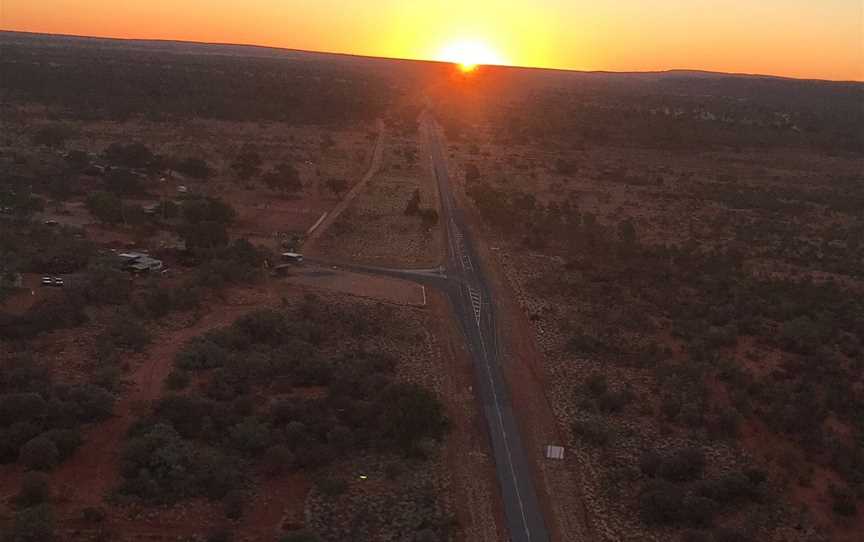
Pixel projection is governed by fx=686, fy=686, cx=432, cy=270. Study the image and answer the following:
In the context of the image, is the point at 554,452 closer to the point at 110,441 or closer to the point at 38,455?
the point at 110,441

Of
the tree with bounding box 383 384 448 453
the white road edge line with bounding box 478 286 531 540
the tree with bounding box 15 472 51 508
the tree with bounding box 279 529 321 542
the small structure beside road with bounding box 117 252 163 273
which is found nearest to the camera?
the tree with bounding box 279 529 321 542

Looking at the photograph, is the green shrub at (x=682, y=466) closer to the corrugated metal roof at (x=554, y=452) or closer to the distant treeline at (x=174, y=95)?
the corrugated metal roof at (x=554, y=452)

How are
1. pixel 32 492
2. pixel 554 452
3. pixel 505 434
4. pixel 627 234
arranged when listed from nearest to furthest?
pixel 32 492 < pixel 554 452 < pixel 505 434 < pixel 627 234

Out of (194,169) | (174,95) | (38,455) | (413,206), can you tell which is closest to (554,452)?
(38,455)

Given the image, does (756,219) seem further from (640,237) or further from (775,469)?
(775,469)

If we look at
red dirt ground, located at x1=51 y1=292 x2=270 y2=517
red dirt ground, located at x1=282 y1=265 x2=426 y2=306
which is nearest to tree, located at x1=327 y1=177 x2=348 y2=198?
red dirt ground, located at x1=282 y1=265 x2=426 y2=306

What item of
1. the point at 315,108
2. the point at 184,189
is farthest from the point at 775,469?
the point at 315,108

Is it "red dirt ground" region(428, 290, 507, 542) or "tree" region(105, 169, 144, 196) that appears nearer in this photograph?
"red dirt ground" region(428, 290, 507, 542)

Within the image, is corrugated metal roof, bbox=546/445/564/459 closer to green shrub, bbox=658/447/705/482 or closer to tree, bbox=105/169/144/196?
green shrub, bbox=658/447/705/482

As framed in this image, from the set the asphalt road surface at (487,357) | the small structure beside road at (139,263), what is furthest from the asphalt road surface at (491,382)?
the small structure beside road at (139,263)
